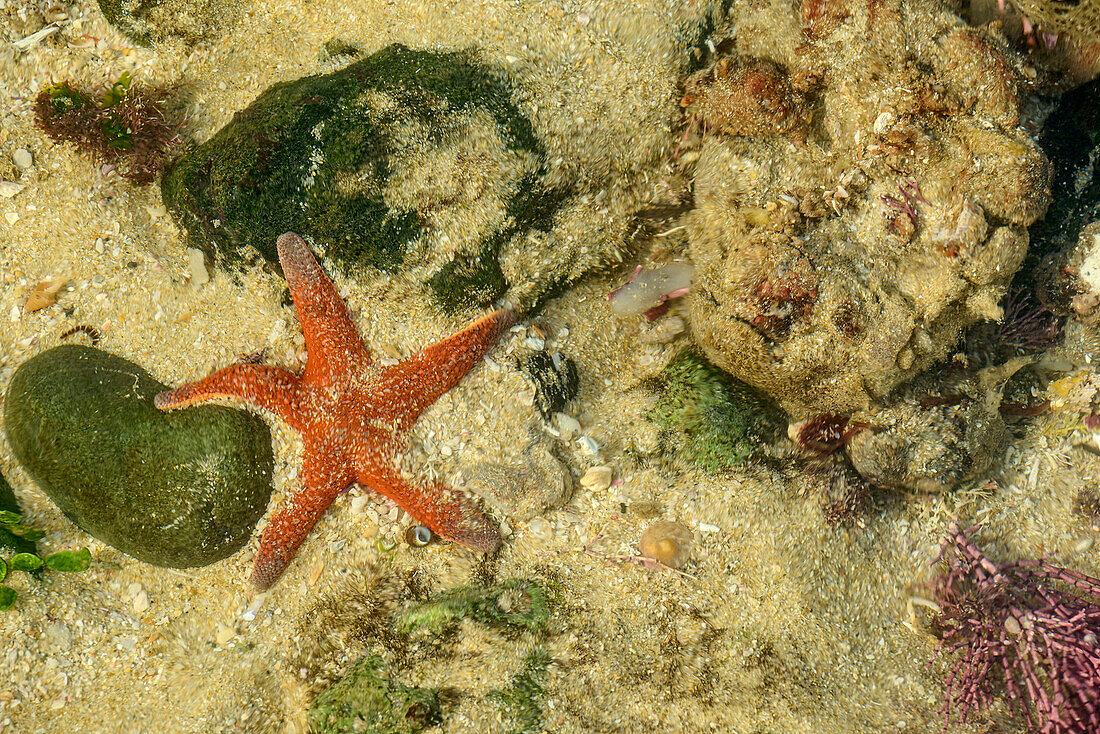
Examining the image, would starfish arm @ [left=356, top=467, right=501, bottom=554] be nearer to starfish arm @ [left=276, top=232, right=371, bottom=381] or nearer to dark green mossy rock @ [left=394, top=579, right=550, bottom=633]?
dark green mossy rock @ [left=394, top=579, right=550, bottom=633]

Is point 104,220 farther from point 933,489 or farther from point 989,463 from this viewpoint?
point 989,463

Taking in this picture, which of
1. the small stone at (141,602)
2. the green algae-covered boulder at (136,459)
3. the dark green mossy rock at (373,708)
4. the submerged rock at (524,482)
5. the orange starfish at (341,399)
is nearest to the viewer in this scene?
the dark green mossy rock at (373,708)

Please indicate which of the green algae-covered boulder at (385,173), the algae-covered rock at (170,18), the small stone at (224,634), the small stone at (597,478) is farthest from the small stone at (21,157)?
the small stone at (597,478)

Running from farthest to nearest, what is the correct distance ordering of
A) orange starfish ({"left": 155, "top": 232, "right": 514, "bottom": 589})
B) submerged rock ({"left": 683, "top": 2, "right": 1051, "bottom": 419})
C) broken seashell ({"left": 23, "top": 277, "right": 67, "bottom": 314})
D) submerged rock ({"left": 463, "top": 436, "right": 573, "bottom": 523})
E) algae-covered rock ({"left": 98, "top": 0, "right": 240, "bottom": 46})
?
algae-covered rock ({"left": 98, "top": 0, "right": 240, "bottom": 46}), broken seashell ({"left": 23, "top": 277, "right": 67, "bottom": 314}), submerged rock ({"left": 463, "top": 436, "right": 573, "bottom": 523}), orange starfish ({"left": 155, "top": 232, "right": 514, "bottom": 589}), submerged rock ({"left": 683, "top": 2, "right": 1051, "bottom": 419})

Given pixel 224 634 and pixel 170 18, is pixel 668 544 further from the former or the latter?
pixel 170 18

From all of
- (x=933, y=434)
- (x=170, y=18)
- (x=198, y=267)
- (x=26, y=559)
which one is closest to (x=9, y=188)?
(x=198, y=267)

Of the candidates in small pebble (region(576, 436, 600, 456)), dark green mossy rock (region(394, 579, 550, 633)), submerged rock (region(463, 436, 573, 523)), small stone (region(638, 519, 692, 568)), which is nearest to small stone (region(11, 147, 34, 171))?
submerged rock (region(463, 436, 573, 523))

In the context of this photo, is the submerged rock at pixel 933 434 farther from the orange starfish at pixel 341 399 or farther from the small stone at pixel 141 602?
the small stone at pixel 141 602
